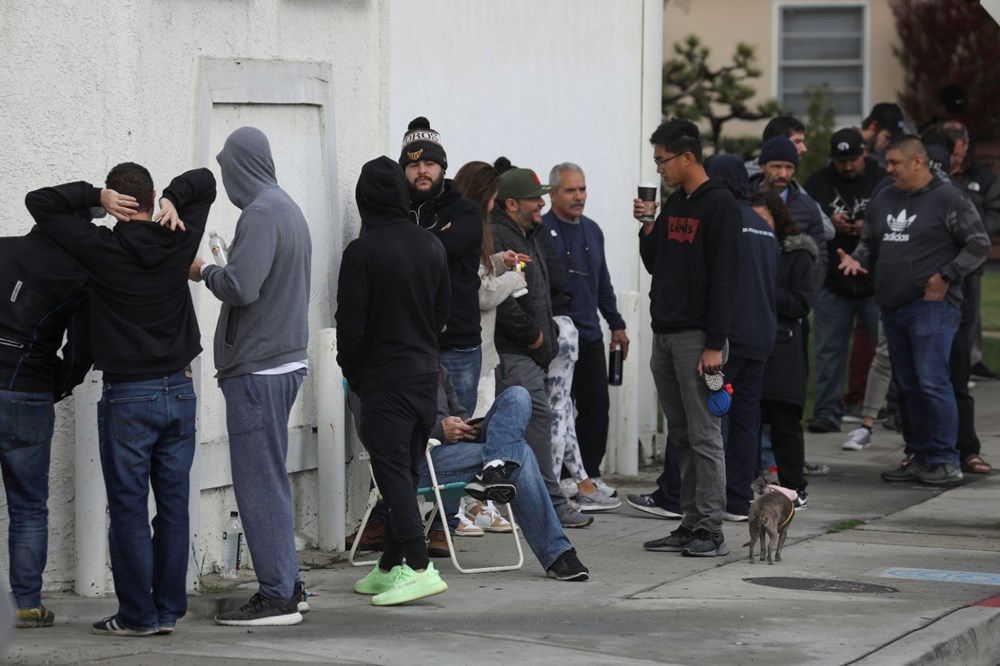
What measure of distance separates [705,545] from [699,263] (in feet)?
4.61

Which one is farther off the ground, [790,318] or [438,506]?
[790,318]

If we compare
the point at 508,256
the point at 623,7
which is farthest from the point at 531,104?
the point at 508,256

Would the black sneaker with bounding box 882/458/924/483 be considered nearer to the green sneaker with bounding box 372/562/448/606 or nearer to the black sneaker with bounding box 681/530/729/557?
the black sneaker with bounding box 681/530/729/557

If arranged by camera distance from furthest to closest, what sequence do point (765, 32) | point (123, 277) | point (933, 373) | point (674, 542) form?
point (765, 32) < point (933, 373) < point (674, 542) < point (123, 277)

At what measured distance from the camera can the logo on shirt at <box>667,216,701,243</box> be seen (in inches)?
331

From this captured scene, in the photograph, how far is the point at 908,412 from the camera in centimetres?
1144

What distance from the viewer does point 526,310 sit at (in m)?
9.07

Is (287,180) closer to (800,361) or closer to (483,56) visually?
(483,56)

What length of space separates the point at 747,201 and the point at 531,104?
166 cm

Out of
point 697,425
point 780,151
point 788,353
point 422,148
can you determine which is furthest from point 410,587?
point 780,151

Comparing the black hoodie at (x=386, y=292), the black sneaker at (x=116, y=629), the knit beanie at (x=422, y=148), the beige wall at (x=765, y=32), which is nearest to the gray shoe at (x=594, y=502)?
the knit beanie at (x=422, y=148)

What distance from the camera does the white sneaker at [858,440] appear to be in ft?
41.0

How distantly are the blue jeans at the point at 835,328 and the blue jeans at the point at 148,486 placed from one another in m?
7.30

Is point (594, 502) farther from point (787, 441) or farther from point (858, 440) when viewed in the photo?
Result: point (858, 440)
